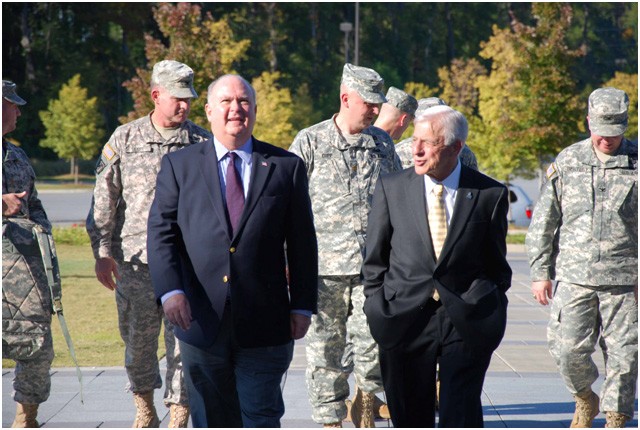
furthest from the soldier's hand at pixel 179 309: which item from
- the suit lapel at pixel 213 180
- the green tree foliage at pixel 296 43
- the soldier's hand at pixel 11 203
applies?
the green tree foliage at pixel 296 43

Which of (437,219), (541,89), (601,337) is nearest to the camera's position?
(437,219)

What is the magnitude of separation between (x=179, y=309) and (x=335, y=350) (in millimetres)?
2274

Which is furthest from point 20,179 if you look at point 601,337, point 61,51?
point 61,51

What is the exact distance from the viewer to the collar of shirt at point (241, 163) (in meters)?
5.27

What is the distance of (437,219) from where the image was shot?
5.17 metres

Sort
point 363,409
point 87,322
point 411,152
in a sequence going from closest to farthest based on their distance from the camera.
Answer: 1. point 363,409
2. point 411,152
3. point 87,322

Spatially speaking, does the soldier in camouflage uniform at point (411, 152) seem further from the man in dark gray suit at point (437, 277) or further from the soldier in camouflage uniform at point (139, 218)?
the man in dark gray suit at point (437, 277)

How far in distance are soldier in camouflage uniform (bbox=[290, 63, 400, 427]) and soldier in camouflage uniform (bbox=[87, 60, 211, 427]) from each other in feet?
2.69

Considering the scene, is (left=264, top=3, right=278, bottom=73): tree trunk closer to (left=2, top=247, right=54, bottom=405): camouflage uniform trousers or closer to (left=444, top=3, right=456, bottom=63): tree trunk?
(left=444, top=3, right=456, bottom=63): tree trunk

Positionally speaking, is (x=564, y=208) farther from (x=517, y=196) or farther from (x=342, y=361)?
(x=517, y=196)

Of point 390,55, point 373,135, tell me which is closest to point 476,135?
point 373,135

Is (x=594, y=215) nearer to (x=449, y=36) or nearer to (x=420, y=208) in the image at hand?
(x=420, y=208)

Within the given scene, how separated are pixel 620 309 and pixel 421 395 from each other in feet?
7.51

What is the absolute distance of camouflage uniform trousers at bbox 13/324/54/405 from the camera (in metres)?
6.61
